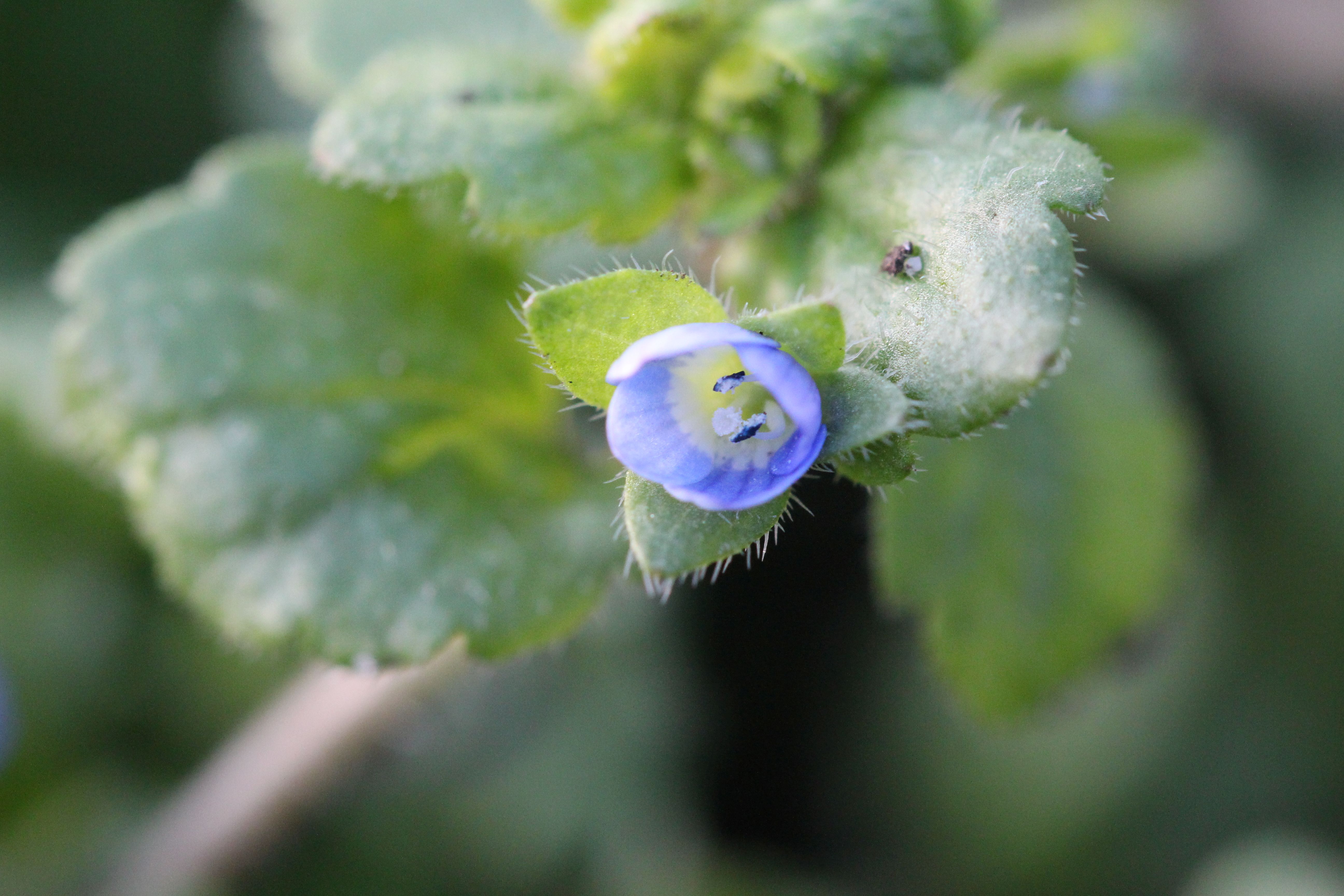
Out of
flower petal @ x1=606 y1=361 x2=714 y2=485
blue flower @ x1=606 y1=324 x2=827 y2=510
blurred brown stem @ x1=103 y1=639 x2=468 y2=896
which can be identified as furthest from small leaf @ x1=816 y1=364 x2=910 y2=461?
blurred brown stem @ x1=103 y1=639 x2=468 y2=896

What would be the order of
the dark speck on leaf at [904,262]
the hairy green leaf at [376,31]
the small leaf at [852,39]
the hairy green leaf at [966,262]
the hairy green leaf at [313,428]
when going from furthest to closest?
the hairy green leaf at [376,31] → the hairy green leaf at [313,428] → the small leaf at [852,39] → the dark speck on leaf at [904,262] → the hairy green leaf at [966,262]

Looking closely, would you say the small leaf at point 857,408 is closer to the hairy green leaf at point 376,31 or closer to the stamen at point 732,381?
the stamen at point 732,381

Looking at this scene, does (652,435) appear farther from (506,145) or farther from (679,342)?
(506,145)

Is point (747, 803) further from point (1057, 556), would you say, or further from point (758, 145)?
point (758, 145)

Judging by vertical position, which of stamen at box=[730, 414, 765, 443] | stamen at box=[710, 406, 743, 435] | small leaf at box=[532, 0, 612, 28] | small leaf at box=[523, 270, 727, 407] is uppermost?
small leaf at box=[532, 0, 612, 28]

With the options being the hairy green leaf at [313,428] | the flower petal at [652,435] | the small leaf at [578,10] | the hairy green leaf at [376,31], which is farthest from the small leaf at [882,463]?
the hairy green leaf at [376,31]

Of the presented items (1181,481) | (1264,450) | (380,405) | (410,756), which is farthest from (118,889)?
(1264,450)

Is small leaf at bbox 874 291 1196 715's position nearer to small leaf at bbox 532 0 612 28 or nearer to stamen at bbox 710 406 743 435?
stamen at bbox 710 406 743 435
